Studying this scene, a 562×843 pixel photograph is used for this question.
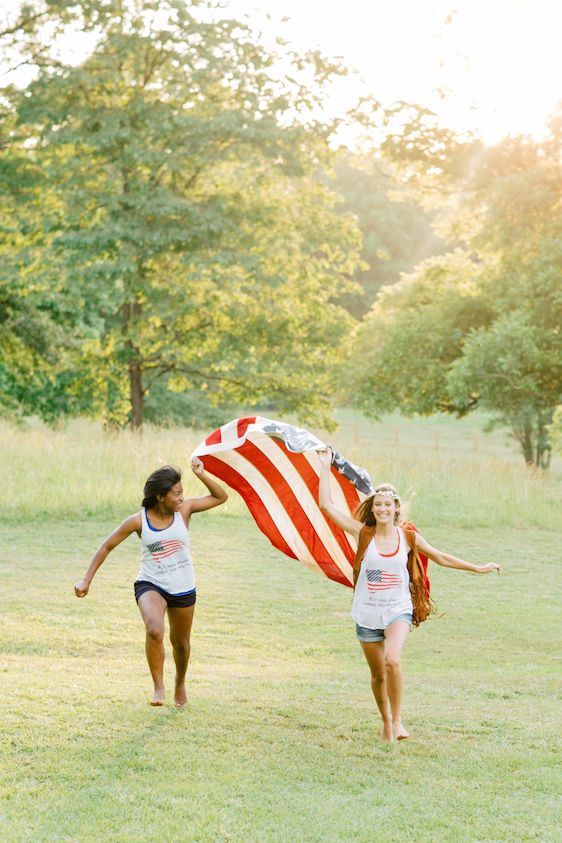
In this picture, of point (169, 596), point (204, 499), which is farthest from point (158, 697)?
point (204, 499)

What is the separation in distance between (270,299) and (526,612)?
17.0 m

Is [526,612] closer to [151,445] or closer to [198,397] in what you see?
[151,445]

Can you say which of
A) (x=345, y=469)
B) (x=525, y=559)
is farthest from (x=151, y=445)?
(x=345, y=469)

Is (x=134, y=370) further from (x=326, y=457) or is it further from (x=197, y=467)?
(x=326, y=457)

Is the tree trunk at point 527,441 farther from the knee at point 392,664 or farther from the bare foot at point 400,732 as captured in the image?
the knee at point 392,664

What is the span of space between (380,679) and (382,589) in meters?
0.58

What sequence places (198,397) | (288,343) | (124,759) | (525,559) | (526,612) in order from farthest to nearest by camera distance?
(198,397)
(288,343)
(525,559)
(526,612)
(124,759)

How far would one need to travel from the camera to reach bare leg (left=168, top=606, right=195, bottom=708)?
7.33m

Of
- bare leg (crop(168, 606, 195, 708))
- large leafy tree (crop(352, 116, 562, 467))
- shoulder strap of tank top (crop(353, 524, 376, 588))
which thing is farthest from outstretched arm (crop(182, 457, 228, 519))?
large leafy tree (crop(352, 116, 562, 467))

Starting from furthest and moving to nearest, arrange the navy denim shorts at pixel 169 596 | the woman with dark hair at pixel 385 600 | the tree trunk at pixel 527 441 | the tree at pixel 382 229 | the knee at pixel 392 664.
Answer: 1. the tree at pixel 382 229
2. the tree trunk at pixel 527 441
3. the navy denim shorts at pixel 169 596
4. the woman with dark hair at pixel 385 600
5. the knee at pixel 392 664

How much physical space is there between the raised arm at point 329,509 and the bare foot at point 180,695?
1563mm

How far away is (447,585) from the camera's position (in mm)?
14969

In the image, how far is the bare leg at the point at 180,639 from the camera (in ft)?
24.1

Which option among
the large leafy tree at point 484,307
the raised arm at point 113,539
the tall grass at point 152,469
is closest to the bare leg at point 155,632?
the raised arm at point 113,539
